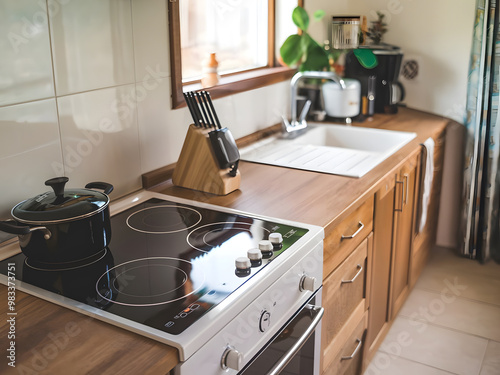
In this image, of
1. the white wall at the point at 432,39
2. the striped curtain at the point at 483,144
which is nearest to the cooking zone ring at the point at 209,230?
the white wall at the point at 432,39

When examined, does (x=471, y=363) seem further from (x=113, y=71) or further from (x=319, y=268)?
(x=113, y=71)

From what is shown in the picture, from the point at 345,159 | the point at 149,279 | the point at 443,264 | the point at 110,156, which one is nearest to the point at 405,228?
the point at 345,159

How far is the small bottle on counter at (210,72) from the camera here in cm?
211

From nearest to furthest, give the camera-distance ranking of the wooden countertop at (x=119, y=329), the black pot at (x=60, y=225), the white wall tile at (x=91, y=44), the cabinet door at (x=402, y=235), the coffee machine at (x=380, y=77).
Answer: the wooden countertop at (x=119, y=329)
the black pot at (x=60, y=225)
the white wall tile at (x=91, y=44)
the cabinet door at (x=402, y=235)
the coffee machine at (x=380, y=77)

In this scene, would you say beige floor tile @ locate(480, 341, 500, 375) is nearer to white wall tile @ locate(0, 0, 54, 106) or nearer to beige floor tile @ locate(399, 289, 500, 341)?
beige floor tile @ locate(399, 289, 500, 341)

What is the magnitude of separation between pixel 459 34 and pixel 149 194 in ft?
6.62

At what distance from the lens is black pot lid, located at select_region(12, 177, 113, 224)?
1.21m

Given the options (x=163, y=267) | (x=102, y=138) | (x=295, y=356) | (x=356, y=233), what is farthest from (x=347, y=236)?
(x=102, y=138)

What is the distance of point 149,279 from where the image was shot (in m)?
1.20

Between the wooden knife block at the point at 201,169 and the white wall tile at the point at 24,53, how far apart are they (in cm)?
46

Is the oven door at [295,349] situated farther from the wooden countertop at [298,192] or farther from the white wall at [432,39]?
the white wall at [432,39]

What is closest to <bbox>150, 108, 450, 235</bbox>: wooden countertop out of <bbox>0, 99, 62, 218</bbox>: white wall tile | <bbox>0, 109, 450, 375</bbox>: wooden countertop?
<bbox>0, 109, 450, 375</bbox>: wooden countertop

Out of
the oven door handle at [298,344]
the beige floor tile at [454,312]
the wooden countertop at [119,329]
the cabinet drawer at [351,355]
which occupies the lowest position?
the beige floor tile at [454,312]

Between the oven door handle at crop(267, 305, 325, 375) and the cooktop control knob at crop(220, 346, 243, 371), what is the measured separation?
0.55 feet
